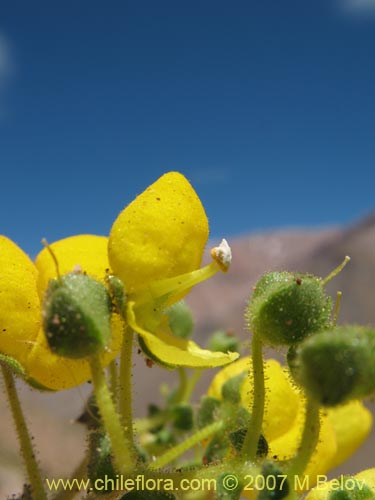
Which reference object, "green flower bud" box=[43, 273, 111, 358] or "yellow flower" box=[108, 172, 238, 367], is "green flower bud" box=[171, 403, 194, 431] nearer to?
"yellow flower" box=[108, 172, 238, 367]

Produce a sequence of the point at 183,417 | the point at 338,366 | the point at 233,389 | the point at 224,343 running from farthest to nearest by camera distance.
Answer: the point at 183,417 → the point at 224,343 → the point at 233,389 → the point at 338,366

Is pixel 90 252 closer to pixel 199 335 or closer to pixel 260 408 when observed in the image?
pixel 260 408

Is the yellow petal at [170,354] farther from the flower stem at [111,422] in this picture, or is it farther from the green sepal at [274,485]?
the green sepal at [274,485]

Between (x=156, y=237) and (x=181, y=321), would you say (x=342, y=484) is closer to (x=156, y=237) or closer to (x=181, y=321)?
(x=156, y=237)

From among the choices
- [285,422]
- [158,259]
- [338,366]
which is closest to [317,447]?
[285,422]

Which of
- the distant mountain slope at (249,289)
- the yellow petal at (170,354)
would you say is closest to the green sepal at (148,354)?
the yellow petal at (170,354)

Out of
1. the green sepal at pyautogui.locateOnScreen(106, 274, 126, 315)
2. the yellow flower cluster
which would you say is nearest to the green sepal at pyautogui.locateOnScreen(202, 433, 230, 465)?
the yellow flower cluster
